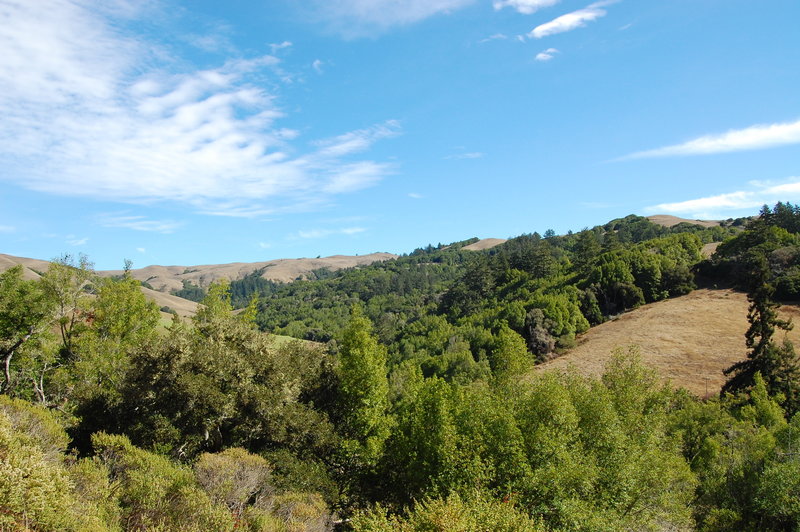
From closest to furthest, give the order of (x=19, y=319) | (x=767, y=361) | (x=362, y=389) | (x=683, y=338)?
(x=362, y=389)
(x=19, y=319)
(x=767, y=361)
(x=683, y=338)

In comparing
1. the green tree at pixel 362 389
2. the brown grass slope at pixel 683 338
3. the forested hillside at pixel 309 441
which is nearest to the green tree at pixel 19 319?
the forested hillside at pixel 309 441

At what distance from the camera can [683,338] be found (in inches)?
2581

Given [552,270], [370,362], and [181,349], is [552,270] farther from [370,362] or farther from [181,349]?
[181,349]

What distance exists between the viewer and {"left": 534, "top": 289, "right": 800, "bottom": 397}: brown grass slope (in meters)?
56.5

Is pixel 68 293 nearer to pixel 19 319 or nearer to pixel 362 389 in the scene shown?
pixel 19 319

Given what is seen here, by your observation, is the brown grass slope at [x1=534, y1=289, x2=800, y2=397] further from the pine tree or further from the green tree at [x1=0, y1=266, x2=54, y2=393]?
the green tree at [x1=0, y1=266, x2=54, y2=393]

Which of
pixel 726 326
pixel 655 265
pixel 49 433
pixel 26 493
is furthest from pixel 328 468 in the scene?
pixel 655 265

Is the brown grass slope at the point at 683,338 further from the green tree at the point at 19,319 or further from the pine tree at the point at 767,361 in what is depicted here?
the green tree at the point at 19,319

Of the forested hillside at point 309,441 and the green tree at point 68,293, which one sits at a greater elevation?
the green tree at point 68,293

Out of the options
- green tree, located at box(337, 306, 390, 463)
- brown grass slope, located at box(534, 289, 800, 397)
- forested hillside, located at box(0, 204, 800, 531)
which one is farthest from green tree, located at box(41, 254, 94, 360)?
brown grass slope, located at box(534, 289, 800, 397)

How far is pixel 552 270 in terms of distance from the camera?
128250mm

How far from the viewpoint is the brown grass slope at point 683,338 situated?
56.5 meters

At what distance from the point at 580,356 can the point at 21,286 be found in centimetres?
6682

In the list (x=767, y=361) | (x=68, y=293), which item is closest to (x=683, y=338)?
(x=767, y=361)
